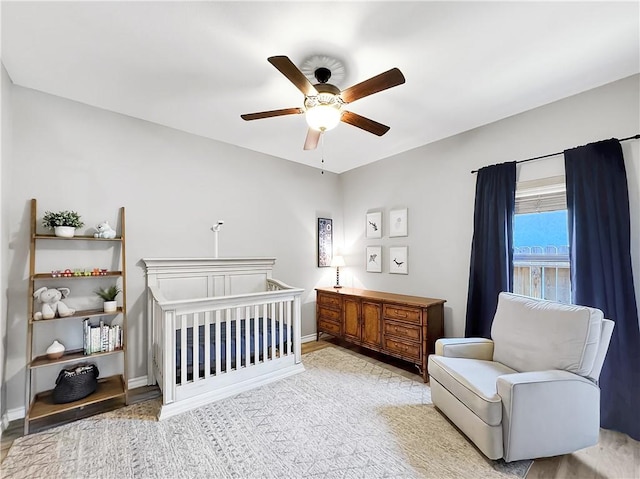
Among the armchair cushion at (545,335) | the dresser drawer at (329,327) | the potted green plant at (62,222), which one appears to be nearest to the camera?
the armchair cushion at (545,335)

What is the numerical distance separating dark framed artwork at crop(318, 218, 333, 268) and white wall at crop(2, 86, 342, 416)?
0.75 ft

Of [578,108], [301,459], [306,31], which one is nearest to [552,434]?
[301,459]

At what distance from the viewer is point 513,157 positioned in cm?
276

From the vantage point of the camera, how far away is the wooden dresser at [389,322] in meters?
2.91

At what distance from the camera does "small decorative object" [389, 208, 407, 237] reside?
372 centimetres

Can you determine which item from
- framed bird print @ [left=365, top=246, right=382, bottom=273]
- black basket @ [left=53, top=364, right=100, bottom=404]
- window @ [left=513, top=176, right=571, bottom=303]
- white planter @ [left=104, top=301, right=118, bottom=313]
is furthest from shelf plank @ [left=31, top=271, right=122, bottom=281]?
window @ [left=513, top=176, right=571, bottom=303]

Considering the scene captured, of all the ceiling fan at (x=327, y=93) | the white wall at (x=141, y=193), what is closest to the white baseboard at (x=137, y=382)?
the white wall at (x=141, y=193)

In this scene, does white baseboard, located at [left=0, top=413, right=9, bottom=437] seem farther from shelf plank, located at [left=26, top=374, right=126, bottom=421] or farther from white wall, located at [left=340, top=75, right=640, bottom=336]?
white wall, located at [left=340, top=75, right=640, bottom=336]

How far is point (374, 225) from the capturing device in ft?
13.5

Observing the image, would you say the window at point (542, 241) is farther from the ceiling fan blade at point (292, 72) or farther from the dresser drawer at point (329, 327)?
the ceiling fan blade at point (292, 72)

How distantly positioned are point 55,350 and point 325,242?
10.6 feet

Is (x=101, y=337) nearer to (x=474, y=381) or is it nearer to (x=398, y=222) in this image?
(x=474, y=381)

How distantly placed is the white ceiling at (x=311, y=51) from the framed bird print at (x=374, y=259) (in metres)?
1.89

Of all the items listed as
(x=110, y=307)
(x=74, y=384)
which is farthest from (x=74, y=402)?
(x=110, y=307)
